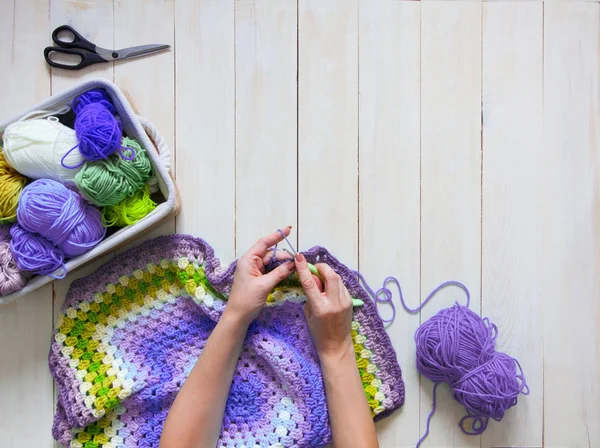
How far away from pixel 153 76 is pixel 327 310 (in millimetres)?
599

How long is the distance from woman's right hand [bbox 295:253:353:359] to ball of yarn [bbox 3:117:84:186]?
0.46 metres

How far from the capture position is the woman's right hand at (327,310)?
3.19 feet

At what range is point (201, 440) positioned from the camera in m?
0.95

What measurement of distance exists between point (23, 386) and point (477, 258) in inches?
38.7

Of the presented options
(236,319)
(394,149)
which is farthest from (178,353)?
(394,149)

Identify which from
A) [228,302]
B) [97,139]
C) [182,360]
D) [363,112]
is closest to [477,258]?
[363,112]

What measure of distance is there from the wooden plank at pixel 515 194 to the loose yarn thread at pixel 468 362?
81 millimetres

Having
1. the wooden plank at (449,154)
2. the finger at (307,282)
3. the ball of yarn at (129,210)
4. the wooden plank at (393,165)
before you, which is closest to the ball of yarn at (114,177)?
the ball of yarn at (129,210)

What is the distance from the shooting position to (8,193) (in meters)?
0.93

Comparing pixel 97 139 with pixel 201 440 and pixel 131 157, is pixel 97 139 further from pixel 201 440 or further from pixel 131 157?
pixel 201 440

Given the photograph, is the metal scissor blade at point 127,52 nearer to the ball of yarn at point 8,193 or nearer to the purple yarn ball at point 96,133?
the purple yarn ball at point 96,133

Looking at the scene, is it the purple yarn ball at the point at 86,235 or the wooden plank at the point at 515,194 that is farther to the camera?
the wooden plank at the point at 515,194

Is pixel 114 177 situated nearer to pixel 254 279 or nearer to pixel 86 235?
pixel 86 235

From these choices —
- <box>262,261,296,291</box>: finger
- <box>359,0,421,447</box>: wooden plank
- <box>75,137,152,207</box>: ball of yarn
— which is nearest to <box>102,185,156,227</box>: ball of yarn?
<box>75,137,152,207</box>: ball of yarn
